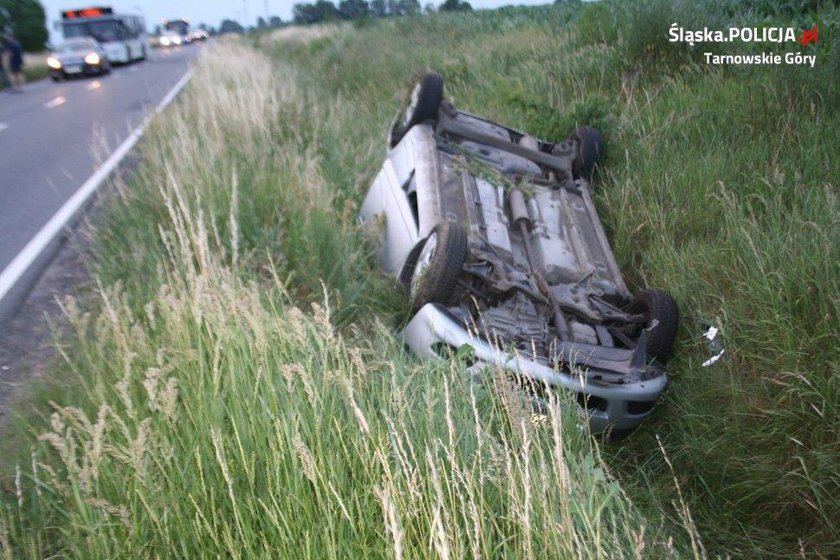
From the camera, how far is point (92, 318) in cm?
466

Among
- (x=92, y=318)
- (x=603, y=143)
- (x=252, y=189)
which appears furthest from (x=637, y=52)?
(x=92, y=318)

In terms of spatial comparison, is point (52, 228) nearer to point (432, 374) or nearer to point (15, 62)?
point (432, 374)

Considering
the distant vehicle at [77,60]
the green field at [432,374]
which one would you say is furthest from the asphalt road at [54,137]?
the green field at [432,374]

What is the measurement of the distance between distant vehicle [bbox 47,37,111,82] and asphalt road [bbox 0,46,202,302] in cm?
62

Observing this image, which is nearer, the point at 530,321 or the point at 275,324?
the point at 275,324

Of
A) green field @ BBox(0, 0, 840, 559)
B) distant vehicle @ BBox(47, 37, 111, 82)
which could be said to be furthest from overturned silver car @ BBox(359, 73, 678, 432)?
distant vehicle @ BBox(47, 37, 111, 82)

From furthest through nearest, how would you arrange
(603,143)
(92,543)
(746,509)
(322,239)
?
(603,143) < (322,239) < (746,509) < (92,543)

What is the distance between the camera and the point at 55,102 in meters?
18.8

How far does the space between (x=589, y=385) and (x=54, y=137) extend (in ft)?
39.1

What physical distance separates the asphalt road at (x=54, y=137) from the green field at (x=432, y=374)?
1517mm

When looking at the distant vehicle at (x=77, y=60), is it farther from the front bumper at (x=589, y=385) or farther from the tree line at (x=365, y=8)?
the front bumper at (x=589, y=385)

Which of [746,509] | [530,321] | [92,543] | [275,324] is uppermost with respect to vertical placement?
[275,324]

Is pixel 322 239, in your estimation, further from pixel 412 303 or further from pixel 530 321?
pixel 530 321

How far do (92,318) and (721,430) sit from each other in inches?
147
